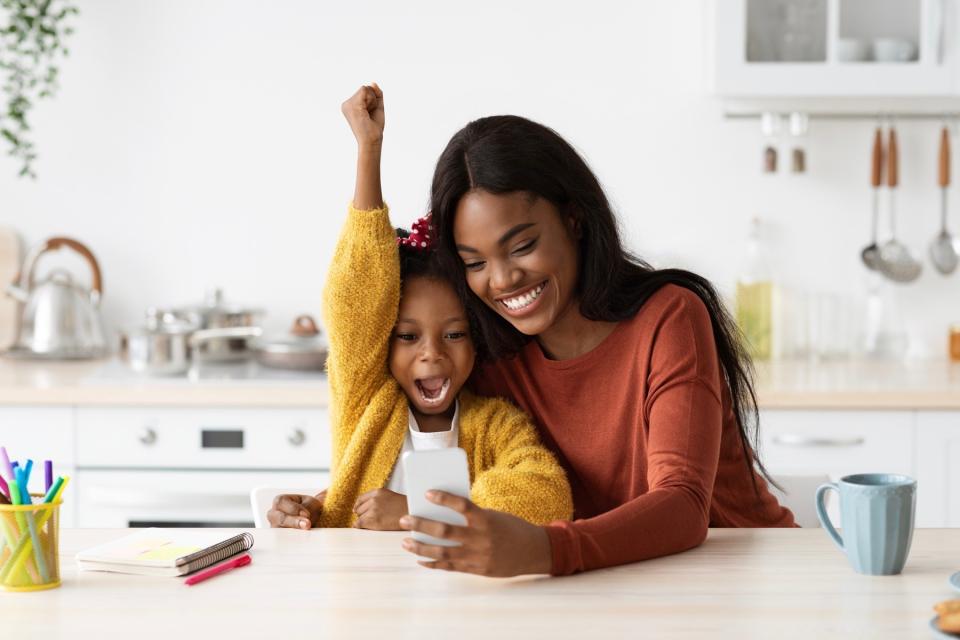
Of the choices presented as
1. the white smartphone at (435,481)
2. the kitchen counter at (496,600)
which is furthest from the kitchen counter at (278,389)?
the white smartphone at (435,481)

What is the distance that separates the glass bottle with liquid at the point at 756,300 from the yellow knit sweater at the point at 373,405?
5.01 feet

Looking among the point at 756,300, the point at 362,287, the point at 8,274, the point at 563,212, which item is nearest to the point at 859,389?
the point at 756,300

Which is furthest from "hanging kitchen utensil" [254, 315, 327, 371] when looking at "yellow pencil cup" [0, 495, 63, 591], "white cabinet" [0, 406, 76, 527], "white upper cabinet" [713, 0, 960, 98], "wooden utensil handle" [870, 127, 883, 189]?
"yellow pencil cup" [0, 495, 63, 591]

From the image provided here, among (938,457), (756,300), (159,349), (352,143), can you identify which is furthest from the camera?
(352,143)

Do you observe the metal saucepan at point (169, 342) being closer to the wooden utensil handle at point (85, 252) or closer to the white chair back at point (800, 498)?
the wooden utensil handle at point (85, 252)

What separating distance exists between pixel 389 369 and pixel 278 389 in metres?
1.01

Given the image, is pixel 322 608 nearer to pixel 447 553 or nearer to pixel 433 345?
pixel 447 553

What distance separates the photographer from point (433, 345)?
171 centimetres

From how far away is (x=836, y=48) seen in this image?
2.88 metres

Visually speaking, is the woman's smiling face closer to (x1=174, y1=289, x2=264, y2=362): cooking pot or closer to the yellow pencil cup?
the yellow pencil cup

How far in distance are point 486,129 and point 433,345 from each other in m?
0.32

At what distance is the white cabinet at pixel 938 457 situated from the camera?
8.61 feet

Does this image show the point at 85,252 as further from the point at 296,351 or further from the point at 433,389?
the point at 433,389

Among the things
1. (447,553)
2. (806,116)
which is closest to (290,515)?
(447,553)
